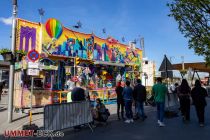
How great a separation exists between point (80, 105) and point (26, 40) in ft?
26.7

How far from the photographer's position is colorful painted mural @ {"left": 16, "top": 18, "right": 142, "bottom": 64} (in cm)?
1515

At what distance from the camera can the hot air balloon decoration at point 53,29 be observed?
16206mm

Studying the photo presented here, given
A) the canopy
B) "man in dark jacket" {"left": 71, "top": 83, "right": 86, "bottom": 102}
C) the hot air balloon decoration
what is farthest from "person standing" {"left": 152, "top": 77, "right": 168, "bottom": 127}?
the canopy

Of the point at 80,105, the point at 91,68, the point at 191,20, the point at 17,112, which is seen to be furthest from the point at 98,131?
the point at 91,68

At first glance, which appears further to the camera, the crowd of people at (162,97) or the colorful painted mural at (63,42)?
the colorful painted mural at (63,42)

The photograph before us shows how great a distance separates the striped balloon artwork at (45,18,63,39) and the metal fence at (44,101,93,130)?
870cm

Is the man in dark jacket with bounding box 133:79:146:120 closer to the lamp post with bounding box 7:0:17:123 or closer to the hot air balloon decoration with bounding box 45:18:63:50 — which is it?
the lamp post with bounding box 7:0:17:123

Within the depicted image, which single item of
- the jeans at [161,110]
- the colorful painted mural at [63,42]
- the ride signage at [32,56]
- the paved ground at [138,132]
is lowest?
the paved ground at [138,132]

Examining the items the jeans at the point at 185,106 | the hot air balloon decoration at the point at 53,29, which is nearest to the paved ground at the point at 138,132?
the jeans at the point at 185,106

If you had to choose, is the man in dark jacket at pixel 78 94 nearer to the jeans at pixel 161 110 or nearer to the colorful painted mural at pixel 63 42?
the jeans at pixel 161 110

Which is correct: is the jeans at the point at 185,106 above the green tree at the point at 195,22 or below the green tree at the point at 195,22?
below

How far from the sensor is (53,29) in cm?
1655

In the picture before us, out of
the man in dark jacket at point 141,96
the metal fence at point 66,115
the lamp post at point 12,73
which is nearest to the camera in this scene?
the metal fence at point 66,115

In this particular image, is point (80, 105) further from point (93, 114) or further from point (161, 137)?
point (161, 137)
